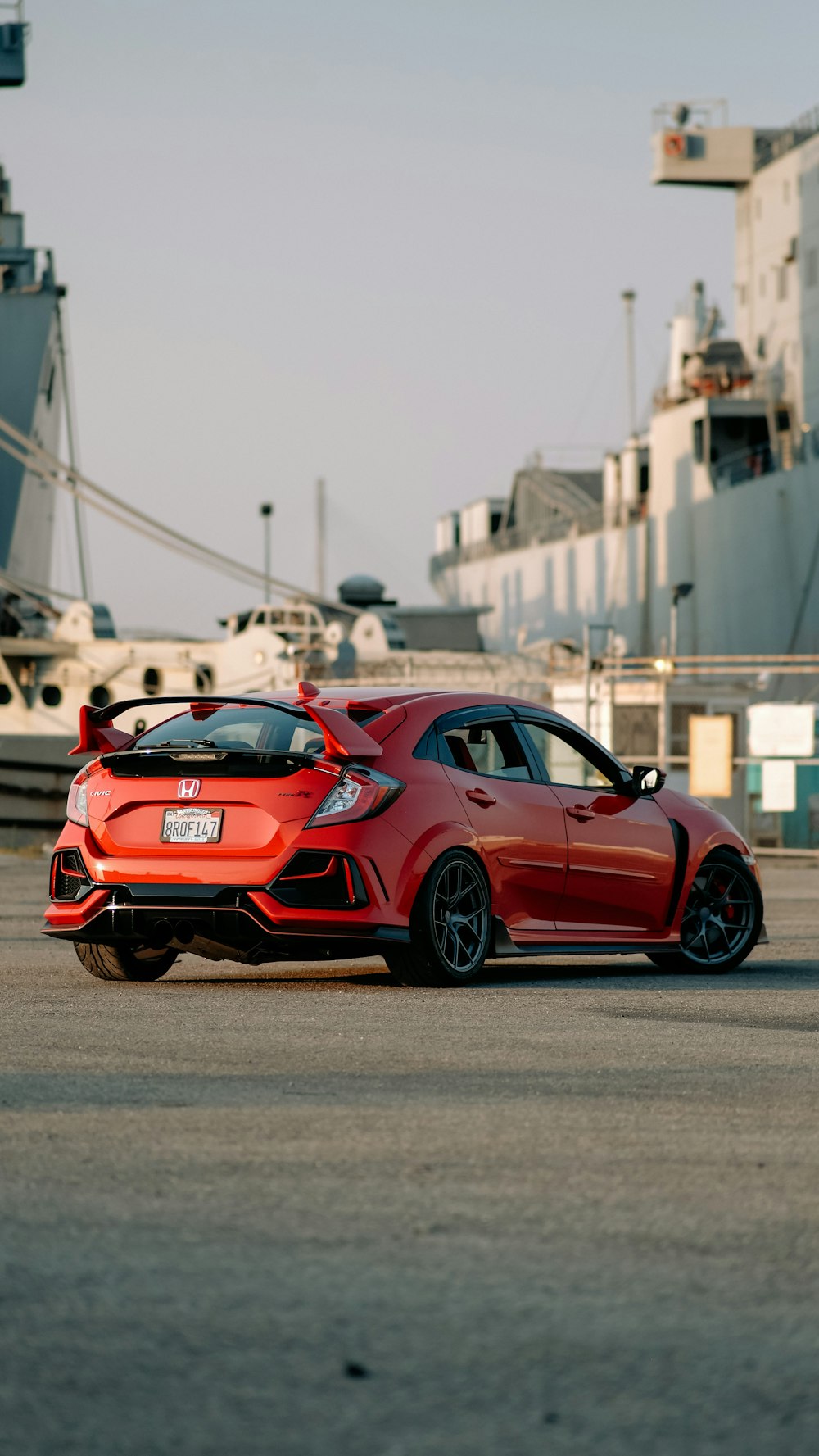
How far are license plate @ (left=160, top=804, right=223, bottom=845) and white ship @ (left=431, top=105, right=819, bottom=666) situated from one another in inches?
1651

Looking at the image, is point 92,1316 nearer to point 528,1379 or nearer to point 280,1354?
point 280,1354

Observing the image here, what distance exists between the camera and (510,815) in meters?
9.95

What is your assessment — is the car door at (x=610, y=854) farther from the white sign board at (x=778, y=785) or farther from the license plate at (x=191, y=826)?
the white sign board at (x=778, y=785)

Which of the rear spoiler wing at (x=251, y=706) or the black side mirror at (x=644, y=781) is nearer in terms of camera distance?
the rear spoiler wing at (x=251, y=706)

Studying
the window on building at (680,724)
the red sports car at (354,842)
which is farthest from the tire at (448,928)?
the window on building at (680,724)

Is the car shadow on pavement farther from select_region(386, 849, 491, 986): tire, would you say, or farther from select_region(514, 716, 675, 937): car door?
select_region(514, 716, 675, 937): car door

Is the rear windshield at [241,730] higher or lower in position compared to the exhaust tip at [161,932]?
higher

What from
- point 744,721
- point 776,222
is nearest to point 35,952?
point 744,721

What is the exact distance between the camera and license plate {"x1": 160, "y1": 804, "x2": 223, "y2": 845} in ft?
30.2

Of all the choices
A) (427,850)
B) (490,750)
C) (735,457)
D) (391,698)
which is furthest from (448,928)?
(735,457)

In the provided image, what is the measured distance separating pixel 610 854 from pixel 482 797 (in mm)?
1013

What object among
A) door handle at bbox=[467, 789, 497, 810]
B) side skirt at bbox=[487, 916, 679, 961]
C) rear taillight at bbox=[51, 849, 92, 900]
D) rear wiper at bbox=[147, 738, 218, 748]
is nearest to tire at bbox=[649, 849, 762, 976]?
side skirt at bbox=[487, 916, 679, 961]

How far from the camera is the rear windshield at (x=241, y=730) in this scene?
953 centimetres

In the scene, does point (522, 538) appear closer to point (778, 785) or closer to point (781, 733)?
point (781, 733)
